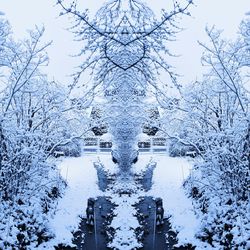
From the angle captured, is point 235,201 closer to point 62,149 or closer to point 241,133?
point 241,133

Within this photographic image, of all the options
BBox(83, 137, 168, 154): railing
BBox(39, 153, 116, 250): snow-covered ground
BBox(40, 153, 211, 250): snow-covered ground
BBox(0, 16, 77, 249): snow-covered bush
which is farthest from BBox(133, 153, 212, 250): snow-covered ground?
BBox(0, 16, 77, 249): snow-covered bush

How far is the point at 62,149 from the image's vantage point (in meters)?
18.8

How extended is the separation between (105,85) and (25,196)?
3628 millimetres

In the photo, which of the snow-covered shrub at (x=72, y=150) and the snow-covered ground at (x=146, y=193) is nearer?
the snow-covered ground at (x=146, y=193)

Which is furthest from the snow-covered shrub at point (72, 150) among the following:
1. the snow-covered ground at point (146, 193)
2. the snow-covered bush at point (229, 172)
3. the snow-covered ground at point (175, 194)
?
the snow-covered bush at point (229, 172)

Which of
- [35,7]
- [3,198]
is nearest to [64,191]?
[3,198]

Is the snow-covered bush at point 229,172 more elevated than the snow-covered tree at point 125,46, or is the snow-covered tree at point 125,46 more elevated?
the snow-covered tree at point 125,46

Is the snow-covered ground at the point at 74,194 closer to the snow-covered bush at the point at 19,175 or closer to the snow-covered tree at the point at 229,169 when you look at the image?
the snow-covered bush at the point at 19,175

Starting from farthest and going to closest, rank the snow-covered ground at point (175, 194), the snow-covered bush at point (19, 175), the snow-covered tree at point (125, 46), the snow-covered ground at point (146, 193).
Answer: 1. the snow-covered ground at point (146, 193)
2. the snow-covered ground at point (175, 194)
3. the snow-covered bush at point (19, 175)
4. the snow-covered tree at point (125, 46)

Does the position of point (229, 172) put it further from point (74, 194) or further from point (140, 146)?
point (140, 146)

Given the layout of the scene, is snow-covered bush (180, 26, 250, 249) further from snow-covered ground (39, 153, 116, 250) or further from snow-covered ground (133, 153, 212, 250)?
snow-covered ground (39, 153, 116, 250)

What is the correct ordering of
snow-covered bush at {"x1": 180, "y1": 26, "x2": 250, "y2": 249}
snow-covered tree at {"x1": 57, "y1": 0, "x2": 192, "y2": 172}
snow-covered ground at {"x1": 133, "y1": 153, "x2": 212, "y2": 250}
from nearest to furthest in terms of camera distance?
snow-covered tree at {"x1": 57, "y1": 0, "x2": 192, "y2": 172} < snow-covered bush at {"x1": 180, "y1": 26, "x2": 250, "y2": 249} < snow-covered ground at {"x1": 133, "y1": 153, "x2": 212, "y2": 250}

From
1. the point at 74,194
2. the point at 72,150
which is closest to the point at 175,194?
the point at 74,194

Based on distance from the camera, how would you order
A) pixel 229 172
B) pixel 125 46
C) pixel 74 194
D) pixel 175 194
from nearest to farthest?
pixel 125 46, pixel 229 172, pixel 175 194, pixel 74 194
